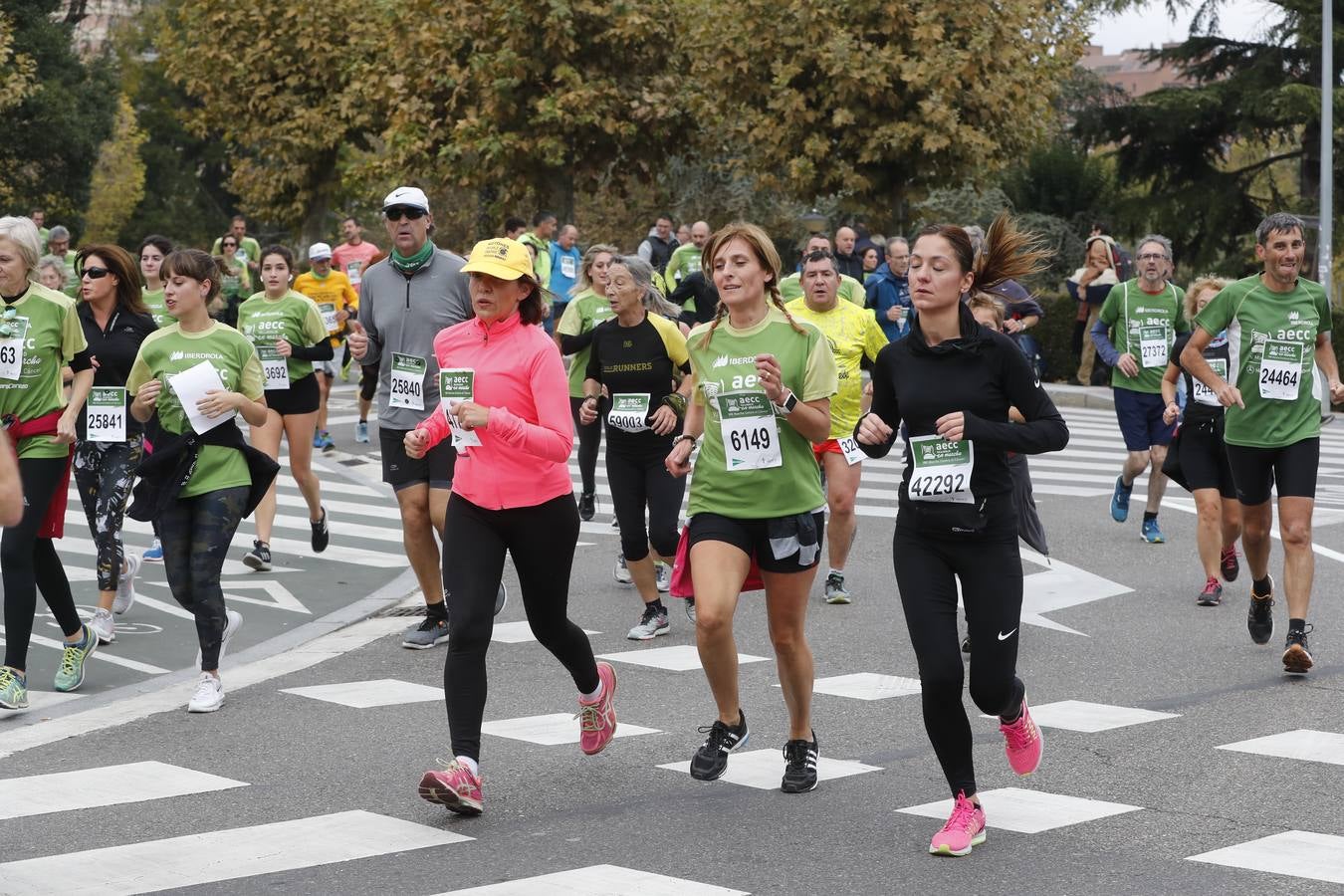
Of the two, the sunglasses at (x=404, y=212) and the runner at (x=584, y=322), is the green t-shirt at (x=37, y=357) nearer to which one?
the sunglasses at (x=404, y=212)

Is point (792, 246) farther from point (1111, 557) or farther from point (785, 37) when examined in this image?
point (1111, 557)

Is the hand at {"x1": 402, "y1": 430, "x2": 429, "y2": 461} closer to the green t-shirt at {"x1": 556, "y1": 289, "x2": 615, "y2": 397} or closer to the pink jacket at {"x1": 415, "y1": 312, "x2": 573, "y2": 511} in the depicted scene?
the pink jacket at {"x1": 415, "y1": 312, "x2": 573, "y2": 511}

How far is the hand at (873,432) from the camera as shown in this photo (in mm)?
5895

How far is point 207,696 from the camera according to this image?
26.3 ft

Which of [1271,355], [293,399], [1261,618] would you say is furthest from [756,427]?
[293,399]

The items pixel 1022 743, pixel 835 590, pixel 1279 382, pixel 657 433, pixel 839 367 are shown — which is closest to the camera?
pixel 1022 743

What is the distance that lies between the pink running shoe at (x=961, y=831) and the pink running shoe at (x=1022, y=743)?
0.32 m

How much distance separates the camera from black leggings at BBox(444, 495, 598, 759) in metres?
6.19

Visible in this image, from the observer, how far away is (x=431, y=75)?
3117 centimetres

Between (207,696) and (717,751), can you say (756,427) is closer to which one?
(717,751)

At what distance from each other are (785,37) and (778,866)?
24.6m

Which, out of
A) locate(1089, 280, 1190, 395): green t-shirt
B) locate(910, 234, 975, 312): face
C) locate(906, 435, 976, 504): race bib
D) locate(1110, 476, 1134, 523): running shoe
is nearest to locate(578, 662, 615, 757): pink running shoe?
locate(906, 435, 976, 504): race bib

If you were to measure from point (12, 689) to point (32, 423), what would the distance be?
3.67 feet

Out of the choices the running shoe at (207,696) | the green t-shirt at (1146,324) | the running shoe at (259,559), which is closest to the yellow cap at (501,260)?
the running shoe at (207,696)
